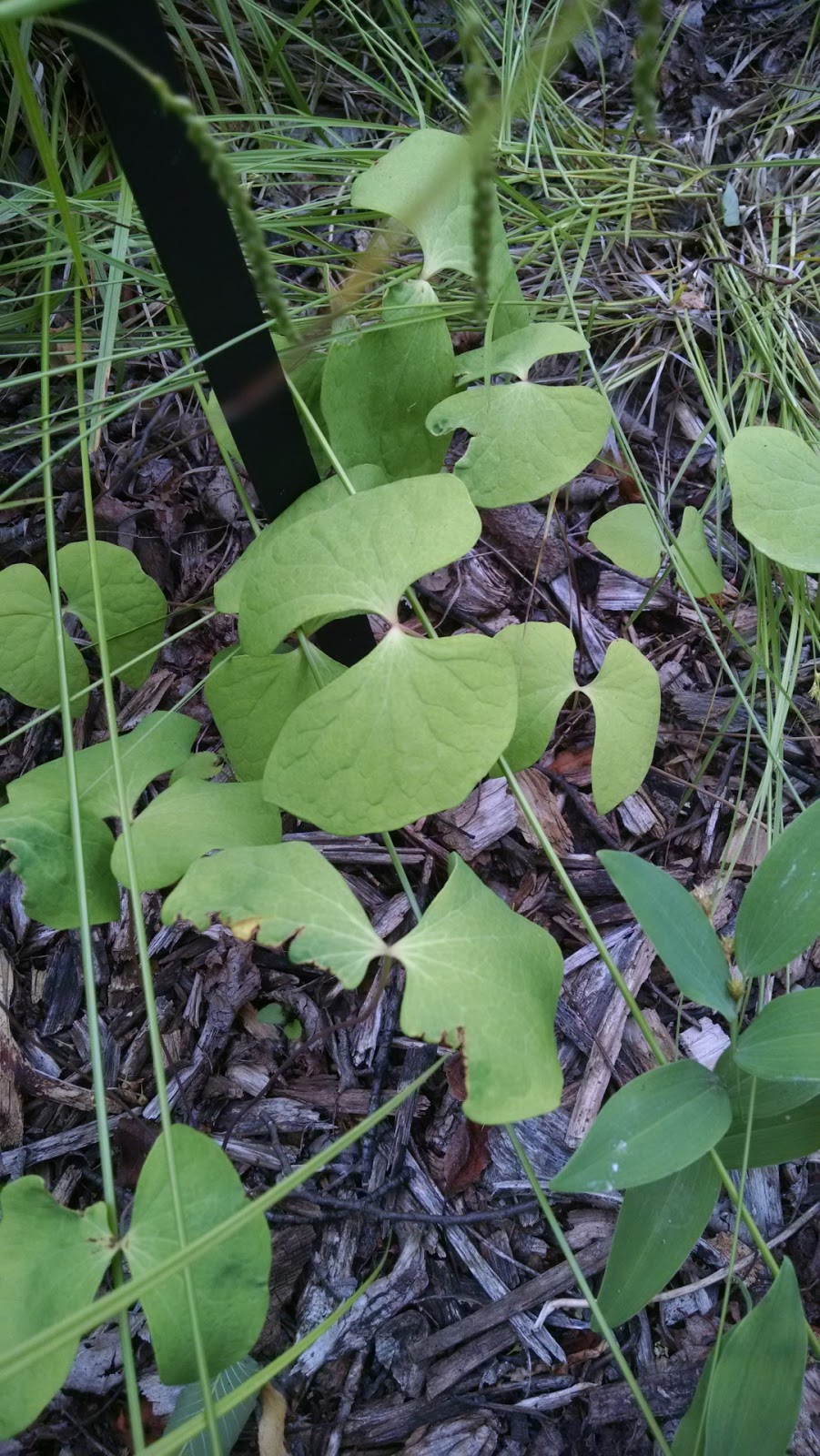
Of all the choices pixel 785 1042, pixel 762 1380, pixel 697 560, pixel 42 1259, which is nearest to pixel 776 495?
pixel 697 560

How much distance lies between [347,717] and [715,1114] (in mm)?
399

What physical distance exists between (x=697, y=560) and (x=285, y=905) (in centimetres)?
66

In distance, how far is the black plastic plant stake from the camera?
0.55m

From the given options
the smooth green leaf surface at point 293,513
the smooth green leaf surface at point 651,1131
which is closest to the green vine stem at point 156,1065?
the smooth green leaf surface at point 293,513

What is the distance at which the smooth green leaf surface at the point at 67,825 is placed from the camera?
2.48ft

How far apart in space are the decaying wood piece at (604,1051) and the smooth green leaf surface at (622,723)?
0.70ft

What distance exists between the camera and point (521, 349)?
922 millimetres

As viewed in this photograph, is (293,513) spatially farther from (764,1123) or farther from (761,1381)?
(761,1381)

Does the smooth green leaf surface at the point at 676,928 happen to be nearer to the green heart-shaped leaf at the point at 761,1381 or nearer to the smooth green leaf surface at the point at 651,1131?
the smooth green leaf surface at the point at 651,1131

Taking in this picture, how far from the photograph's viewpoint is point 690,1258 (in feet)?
2.76

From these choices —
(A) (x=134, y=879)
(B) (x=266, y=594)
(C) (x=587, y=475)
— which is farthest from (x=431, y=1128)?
(C) (x=587, y=475)

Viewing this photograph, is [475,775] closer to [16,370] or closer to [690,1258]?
[690,1258]

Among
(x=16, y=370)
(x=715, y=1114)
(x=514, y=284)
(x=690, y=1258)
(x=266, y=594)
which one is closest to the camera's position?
(x=715, y=1114)

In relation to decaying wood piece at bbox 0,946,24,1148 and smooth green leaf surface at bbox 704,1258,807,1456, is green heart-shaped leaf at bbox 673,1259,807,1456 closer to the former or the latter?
smooth green leaf surface at bbox 704,1258,807,1456
